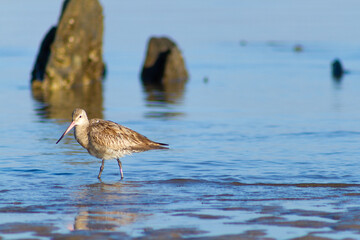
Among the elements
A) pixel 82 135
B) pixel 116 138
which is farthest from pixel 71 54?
pixel 116 138

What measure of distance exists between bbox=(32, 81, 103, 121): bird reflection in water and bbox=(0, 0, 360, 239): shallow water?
10 cm

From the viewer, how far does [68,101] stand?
20.4 m

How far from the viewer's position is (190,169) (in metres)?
11.9

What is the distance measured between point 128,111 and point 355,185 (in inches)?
355

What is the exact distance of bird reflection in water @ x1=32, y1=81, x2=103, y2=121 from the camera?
18.3m

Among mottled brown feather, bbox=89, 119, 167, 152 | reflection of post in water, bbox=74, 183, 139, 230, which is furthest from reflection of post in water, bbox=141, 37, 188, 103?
reflection of post in water, bbox=74, 183, 139, 230

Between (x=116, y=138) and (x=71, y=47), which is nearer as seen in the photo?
(x=116, y=138)

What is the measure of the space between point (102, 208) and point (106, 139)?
7.87ft

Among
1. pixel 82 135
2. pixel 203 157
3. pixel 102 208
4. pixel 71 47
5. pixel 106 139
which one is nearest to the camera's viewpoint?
pixel 102 208

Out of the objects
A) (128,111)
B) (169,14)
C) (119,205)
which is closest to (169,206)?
(119,205)

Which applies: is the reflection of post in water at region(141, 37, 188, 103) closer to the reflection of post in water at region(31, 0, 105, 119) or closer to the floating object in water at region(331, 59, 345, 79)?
the reflection of post in water at region(31, 0, 105, 119)

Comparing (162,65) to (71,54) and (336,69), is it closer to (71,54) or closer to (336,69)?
(71,54)

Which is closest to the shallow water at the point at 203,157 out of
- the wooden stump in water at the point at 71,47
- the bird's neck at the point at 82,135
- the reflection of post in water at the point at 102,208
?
the reflection of post in water at the point at 102,208

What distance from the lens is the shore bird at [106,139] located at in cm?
1151
